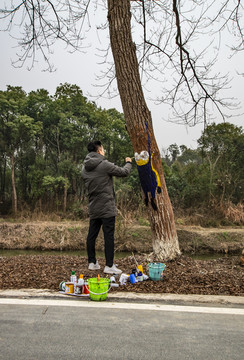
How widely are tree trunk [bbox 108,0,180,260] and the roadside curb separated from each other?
1.45 metres

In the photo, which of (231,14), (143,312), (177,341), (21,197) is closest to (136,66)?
(231,14)

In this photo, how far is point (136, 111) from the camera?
16.6 feet

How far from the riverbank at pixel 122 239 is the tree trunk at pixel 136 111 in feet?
26.9

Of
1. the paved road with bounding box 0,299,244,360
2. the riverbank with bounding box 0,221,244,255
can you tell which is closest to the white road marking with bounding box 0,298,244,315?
the paved road with bounding box 0,299,244,360

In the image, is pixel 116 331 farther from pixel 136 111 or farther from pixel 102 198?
pixel 136 111

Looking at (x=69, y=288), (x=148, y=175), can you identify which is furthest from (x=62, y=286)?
(x=148, y=175)

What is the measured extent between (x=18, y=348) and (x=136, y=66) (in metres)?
4.30

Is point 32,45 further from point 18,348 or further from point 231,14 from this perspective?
point 18,348

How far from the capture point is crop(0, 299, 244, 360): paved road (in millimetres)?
2258

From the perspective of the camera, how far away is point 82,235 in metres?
14.7

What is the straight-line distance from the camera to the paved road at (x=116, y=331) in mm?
2258

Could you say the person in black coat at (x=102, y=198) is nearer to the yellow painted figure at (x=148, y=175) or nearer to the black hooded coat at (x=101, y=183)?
the black hooded coat at (x=101, y=183)

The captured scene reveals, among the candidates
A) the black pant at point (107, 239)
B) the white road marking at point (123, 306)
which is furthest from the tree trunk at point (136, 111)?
the white road marking at point (123, 306)

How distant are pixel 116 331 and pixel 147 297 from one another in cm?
86
